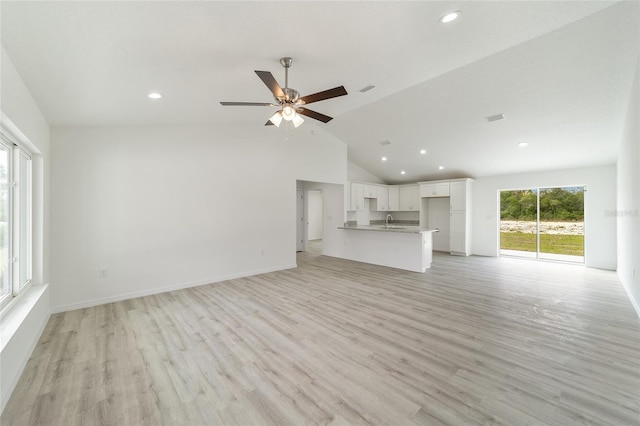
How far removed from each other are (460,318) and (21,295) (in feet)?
16.5

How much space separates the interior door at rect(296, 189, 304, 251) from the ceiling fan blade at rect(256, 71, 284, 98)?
6.33m

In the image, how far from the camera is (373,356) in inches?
98.2

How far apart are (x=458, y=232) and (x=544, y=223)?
2.08m

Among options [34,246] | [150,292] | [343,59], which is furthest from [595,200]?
[34,246]

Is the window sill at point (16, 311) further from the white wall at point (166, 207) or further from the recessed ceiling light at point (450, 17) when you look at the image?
the recessed ceiling light at point (450, 17)

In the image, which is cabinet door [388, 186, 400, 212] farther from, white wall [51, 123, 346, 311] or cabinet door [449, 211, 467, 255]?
white wall [51, 123, 346, 311]

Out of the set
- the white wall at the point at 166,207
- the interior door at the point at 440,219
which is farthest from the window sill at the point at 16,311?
the interior door at the point at 440,219

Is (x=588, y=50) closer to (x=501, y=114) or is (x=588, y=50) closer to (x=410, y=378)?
(x=501, y=114)

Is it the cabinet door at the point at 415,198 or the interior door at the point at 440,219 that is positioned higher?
the cabinet door at the point at 415,198

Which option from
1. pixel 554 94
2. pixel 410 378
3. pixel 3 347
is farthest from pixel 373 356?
pixel 554 94

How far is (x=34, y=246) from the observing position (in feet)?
→ 10.6

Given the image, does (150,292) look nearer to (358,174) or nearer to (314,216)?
(358,174)

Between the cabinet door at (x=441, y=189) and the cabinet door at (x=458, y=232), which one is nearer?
the cabinet door at (x=458, y=232)

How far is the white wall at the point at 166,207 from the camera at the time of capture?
386 cm
